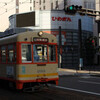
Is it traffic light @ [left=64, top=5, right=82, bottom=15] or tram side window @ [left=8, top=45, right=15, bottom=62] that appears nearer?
tram side window @ [left=8, top=45, right=15, bottom=62]

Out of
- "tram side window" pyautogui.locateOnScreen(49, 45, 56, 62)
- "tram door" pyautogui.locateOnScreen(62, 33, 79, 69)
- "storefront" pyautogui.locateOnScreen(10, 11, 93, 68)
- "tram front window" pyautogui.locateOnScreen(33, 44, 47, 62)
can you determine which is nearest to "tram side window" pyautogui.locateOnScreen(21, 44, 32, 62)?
"tram front window" pyautogui.locateOnScreen(33, 44, 47, 62)

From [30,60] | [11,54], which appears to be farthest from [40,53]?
[11,54]

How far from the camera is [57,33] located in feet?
138

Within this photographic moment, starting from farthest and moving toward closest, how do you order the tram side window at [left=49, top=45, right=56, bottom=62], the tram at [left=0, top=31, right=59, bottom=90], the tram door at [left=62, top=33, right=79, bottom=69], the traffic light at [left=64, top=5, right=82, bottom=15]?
the tram door at [left=62, top=33, right=79, bottom=69]
the traffic light at [left=64, top=5, right=82, bottom=15]
the tram side window at [left=49, top=45, right=56, bottom=62]
the tram at [left=0, top=31, right=59, bottom=90]

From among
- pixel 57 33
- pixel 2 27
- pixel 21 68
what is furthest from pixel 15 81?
pixel 2 27

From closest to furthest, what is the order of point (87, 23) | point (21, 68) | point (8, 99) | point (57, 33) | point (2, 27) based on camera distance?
point (8, 99) < point (21, 68) < point (57, 33) < point (87, 23) < point (2, 27)

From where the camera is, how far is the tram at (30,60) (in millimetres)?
11406

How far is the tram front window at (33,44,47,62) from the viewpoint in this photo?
11.7m

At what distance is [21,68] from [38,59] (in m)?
0.95

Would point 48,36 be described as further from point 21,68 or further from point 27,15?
point 27,15

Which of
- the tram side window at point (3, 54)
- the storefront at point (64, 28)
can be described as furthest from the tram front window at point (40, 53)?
A: the storefront at point (64, 28)

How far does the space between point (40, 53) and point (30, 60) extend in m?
0.62

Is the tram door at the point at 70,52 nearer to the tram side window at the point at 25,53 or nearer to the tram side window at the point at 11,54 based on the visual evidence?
the tram side window at the point at 11,54

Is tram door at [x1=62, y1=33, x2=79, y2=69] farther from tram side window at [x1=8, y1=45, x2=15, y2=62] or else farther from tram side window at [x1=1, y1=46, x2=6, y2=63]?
tram side window at [x1=8, y1=45, x2=15, y2=62]
